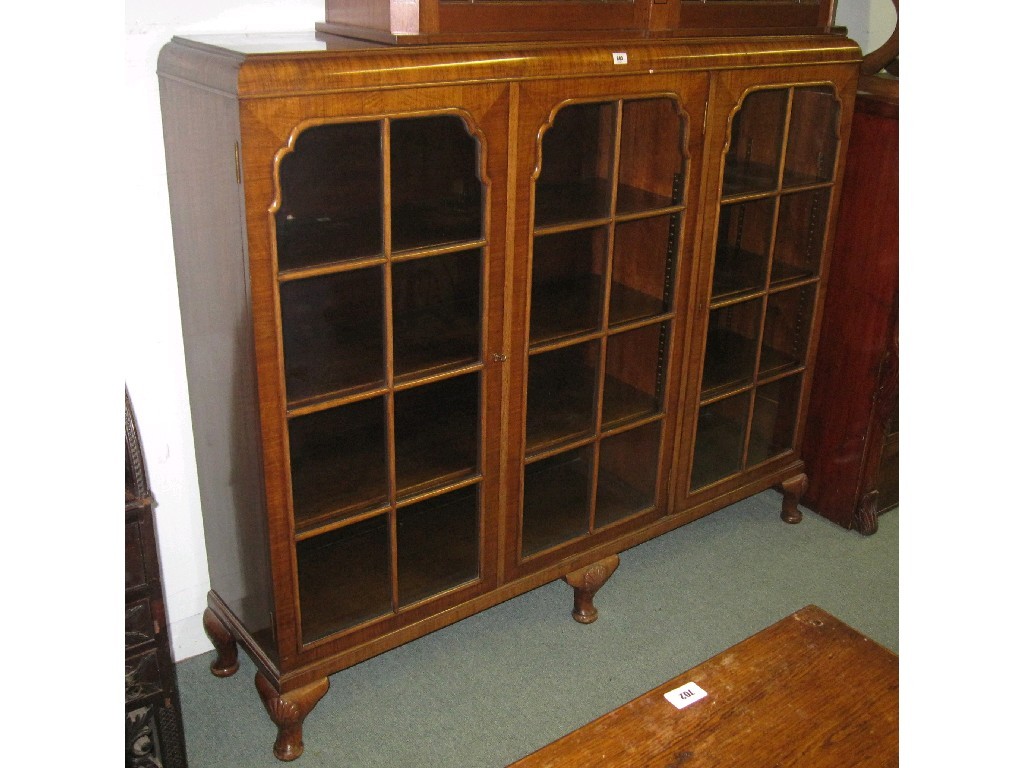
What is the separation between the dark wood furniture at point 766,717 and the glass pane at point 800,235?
1.06 metres

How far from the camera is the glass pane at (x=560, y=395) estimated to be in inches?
79.2

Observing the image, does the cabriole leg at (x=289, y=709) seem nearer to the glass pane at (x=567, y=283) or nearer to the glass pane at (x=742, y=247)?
the glass pane at (x=567, y=283)

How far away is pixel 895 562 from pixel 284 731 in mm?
1705

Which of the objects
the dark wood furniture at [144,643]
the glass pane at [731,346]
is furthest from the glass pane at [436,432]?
the glass pane at [731,346]

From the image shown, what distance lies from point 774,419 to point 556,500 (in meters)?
0.77

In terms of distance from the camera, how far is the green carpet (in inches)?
73.5

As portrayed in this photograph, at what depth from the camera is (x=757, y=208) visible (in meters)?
2.23

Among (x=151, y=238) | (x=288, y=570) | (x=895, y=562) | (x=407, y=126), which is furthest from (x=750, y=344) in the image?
(x=151, y=238)

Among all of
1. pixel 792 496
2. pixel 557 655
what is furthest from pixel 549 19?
pixel 792 496

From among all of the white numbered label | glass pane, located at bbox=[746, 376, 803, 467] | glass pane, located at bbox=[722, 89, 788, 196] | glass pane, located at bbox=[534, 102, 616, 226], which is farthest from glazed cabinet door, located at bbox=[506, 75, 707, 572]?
the white numbered label

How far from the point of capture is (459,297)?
178 cm

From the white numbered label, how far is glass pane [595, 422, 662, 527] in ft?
2.46

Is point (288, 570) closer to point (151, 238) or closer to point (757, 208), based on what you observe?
point (151, 238)

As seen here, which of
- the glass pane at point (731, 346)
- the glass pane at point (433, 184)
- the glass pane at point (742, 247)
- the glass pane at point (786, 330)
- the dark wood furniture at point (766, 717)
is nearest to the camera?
the dark wood furniture at point (766, 717)
